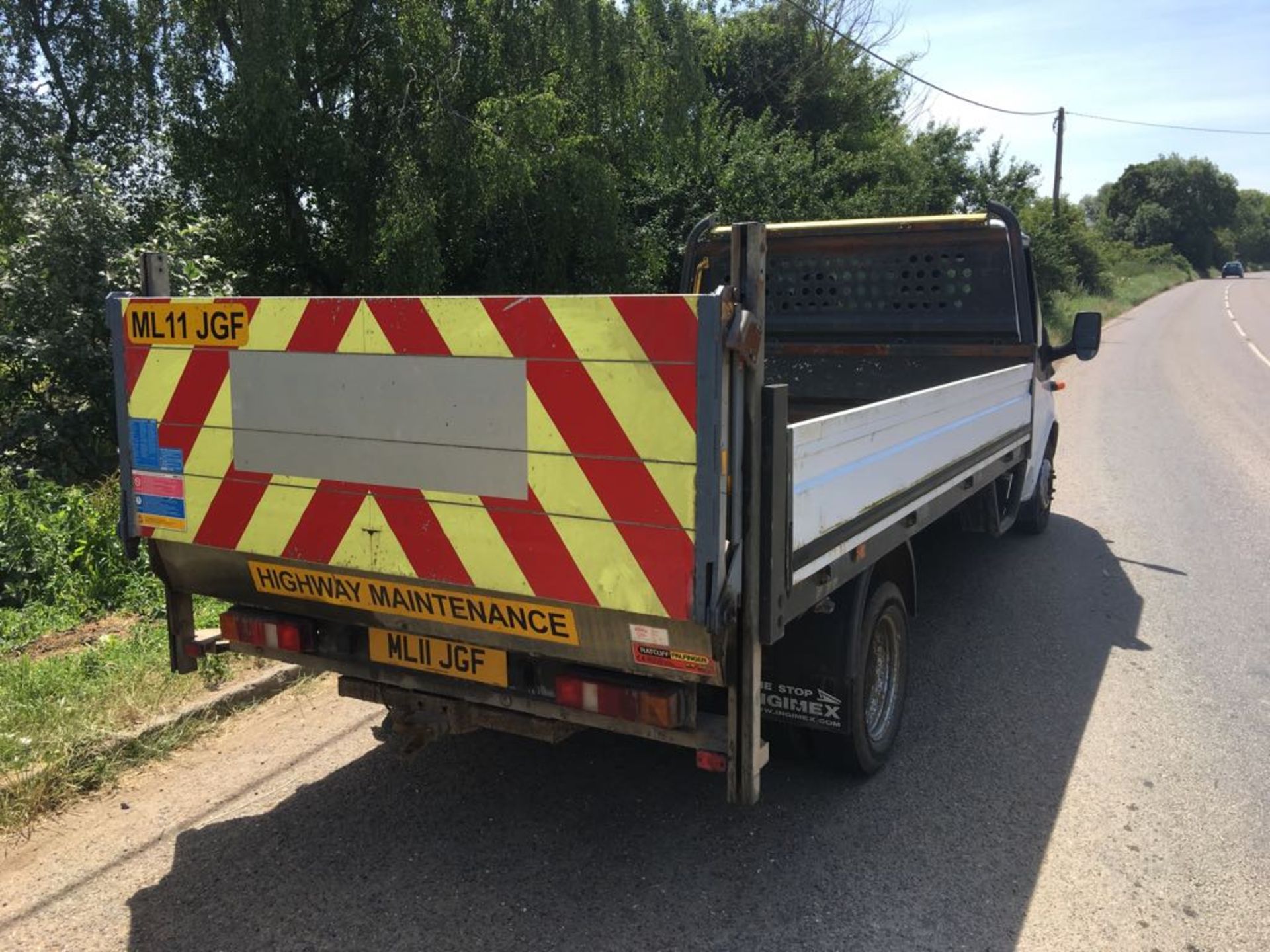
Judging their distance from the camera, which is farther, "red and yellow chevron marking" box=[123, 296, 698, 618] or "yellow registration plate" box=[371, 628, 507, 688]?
"yellow registration plate" box=[371, 628, 507, 688]

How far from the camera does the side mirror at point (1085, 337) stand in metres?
6.41

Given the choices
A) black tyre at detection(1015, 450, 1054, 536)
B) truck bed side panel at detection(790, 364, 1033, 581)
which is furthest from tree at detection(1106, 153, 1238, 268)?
truck bed side panel at detection(790, 364, 1033, 581)

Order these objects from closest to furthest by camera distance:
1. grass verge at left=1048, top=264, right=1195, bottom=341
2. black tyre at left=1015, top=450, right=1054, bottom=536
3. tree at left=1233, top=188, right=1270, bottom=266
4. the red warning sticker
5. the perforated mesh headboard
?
the red warning sticker → the perforated mesh headboard → black tyre at left=1015, top=450, right=1054, bottom=536 → grass verge at left=1048, top=264, right=1195, bottom=341 → tree at left=1233, top=188, right=1270, bottom=266

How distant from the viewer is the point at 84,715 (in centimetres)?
412

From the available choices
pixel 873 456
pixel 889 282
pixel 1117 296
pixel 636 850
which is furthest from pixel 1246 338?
pixel 636 850

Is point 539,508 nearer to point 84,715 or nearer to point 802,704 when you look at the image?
point 802,704

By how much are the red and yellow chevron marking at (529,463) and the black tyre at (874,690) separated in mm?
1173

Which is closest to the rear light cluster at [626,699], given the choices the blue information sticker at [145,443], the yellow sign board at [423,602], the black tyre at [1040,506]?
the yellow sign board at [423,602]

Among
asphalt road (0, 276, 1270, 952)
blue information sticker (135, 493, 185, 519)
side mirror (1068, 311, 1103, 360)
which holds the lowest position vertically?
asphalt road (0, 276, 1270, 952)

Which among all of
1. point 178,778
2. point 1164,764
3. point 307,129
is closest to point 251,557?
point 178,778

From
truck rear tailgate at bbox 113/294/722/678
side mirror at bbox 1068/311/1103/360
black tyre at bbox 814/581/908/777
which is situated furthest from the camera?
side mirror at bbox 1068/311/1103/360

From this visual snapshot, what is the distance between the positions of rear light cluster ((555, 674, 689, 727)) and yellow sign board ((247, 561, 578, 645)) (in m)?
0.16

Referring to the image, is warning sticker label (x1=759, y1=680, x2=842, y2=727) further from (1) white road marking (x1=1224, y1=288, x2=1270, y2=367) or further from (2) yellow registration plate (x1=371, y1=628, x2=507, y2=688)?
(1) white road marking (x1=1224, y1=288, x2=1270, y2=367)

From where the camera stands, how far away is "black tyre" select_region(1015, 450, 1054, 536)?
725 cm
